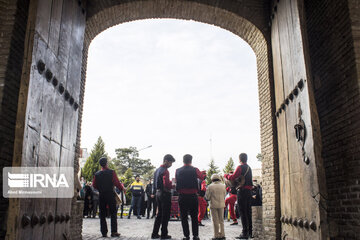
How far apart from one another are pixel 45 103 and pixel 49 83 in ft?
0.96

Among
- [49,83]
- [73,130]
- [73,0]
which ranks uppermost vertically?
[73,0]

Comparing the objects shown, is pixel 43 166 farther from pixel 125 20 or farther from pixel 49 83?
pixel 125 20

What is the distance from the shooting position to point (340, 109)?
172 inches

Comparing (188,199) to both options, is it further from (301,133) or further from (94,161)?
(94,161)

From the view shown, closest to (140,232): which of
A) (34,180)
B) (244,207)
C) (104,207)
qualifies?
(104,207)

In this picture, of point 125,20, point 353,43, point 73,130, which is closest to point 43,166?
point 73,130

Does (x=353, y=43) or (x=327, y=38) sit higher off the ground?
(x=327, y=38)

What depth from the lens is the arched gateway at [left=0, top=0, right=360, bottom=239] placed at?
344 centimetres

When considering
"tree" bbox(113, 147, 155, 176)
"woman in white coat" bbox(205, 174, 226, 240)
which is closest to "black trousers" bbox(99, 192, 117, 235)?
"woman in white coat" bbox(205, 174, 226, 240)

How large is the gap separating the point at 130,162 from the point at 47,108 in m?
61.3

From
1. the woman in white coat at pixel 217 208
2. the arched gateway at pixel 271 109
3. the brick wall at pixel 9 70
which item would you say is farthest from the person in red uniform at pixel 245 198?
the brick wall at pixel 9 70

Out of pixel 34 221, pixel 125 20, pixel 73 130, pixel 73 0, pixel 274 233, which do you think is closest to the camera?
pixel 34 221

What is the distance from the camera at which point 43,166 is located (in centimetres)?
367

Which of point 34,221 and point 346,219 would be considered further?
point 346,219
